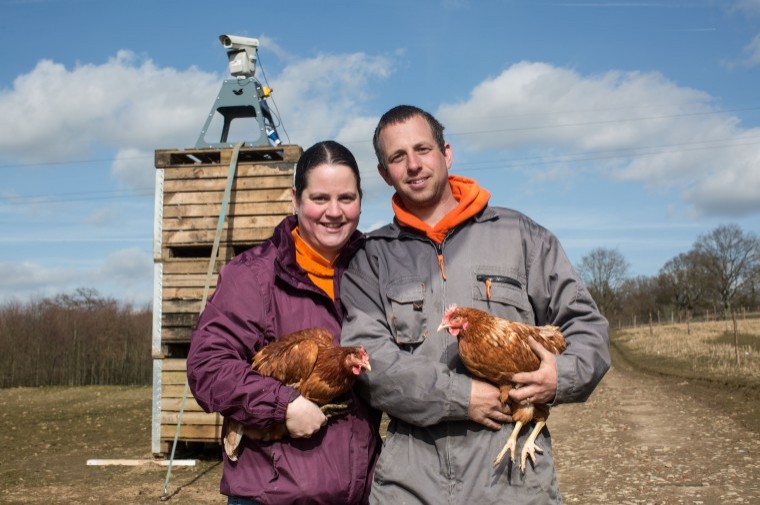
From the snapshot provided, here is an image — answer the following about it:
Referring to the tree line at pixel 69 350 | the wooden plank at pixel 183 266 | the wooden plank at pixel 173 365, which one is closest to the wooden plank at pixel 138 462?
the wooden plank at pixel 173 365

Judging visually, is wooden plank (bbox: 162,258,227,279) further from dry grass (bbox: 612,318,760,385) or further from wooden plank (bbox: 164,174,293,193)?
dry grass (bbox: 612,318,760,385)

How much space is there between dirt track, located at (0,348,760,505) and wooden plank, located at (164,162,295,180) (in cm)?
385

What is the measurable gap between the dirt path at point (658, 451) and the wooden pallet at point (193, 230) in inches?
193

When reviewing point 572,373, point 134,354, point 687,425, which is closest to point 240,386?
point 572,373

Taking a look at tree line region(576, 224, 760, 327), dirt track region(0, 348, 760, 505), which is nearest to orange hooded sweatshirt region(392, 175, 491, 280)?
dirt track region(0, 348, 760, 505)

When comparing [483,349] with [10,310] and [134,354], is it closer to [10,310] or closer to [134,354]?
[134,354]

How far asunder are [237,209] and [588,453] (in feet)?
20.2

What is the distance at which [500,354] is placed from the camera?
2.45 m

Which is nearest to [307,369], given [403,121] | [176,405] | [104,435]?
[403,121]

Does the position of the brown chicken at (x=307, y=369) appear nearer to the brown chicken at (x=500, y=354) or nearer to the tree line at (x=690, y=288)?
the brown chicken at (x=500, y=354)

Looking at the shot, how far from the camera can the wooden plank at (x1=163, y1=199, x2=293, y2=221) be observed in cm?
812

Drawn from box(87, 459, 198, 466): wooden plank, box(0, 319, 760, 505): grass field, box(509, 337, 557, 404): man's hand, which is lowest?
box(0, 319, 760, 505): grass field

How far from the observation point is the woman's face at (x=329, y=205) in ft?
8.80

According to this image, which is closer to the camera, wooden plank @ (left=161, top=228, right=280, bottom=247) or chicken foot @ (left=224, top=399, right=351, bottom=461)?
chicken foot @ (left=224, top=399, right=351, bottom=461)
